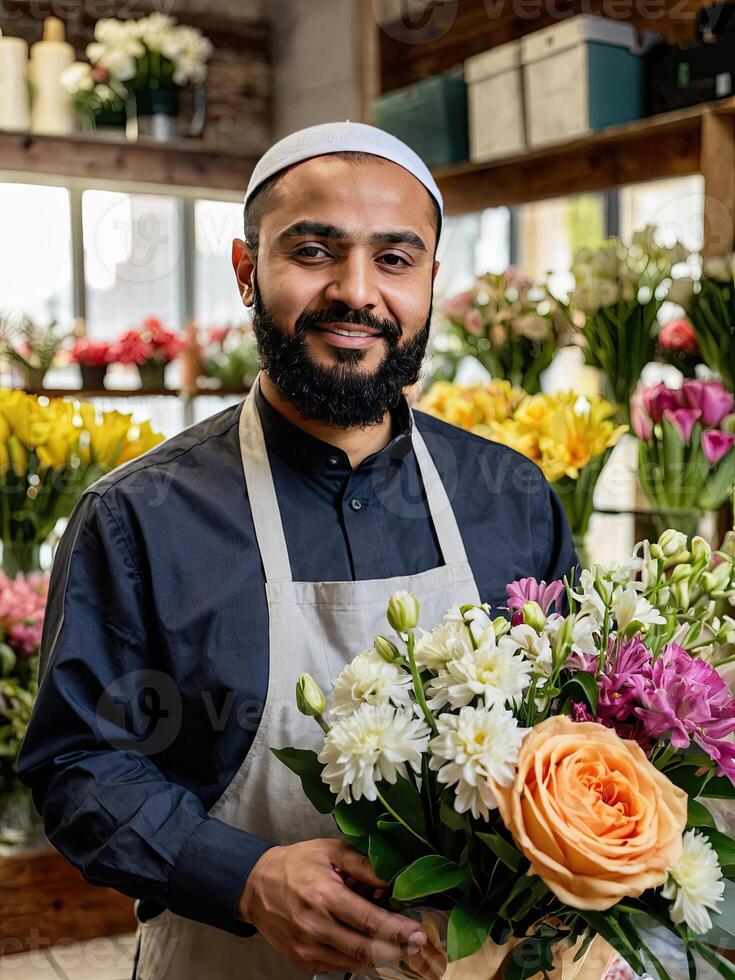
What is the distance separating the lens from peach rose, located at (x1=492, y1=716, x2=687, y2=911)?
79 centimetres

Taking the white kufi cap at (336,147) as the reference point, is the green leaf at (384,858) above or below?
below

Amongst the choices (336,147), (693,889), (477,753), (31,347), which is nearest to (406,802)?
(477,753)

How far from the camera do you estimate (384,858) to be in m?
0.92

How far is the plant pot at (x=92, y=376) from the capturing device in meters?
3.98

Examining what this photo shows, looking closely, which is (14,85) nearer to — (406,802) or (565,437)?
(565,437)

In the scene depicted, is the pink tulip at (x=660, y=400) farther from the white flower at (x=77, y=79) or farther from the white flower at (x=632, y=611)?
the white flower at (x=77, y=79)

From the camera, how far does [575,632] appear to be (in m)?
0.91

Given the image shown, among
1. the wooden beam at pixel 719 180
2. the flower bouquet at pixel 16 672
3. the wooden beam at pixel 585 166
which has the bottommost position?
the flower bouquet at pixel 16 672

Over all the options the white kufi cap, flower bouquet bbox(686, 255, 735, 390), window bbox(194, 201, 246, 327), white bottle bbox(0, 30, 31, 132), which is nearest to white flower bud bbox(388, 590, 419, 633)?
the white kufi cap

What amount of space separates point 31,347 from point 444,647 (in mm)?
3126

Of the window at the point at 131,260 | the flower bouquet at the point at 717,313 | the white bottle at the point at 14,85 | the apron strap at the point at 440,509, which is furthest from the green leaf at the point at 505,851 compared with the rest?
the window at the point at 131,260

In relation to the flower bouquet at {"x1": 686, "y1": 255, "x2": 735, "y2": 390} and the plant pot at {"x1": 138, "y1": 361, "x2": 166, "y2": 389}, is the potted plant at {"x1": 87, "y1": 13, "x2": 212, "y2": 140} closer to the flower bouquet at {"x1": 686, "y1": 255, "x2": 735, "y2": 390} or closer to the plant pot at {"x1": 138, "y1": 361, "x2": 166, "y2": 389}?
the plant pot at {"x1": 138, "y1": 361, "x2": 166, "y2": 389}

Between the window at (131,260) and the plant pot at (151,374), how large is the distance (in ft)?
2.47

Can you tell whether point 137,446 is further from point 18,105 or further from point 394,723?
point 18,105
